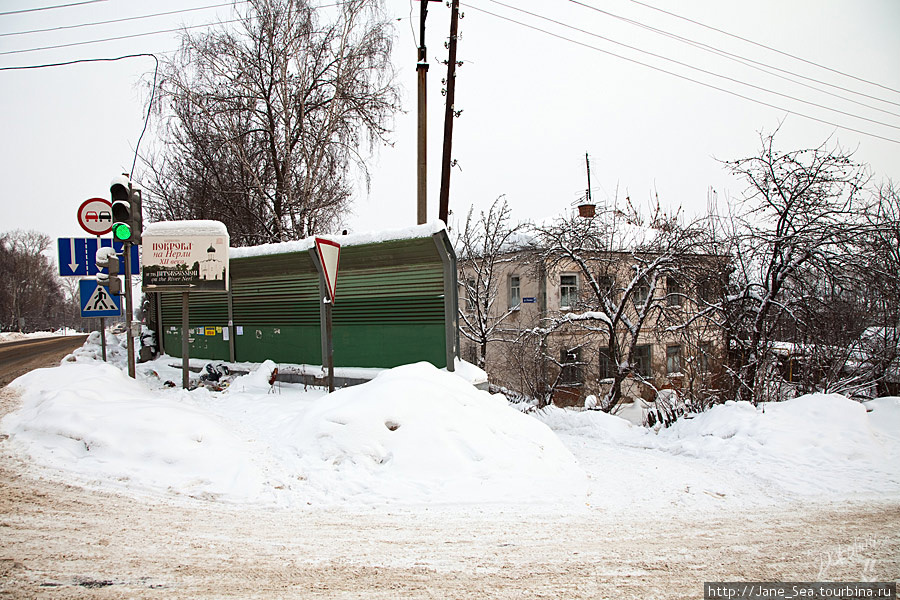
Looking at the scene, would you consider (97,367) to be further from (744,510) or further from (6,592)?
(744,510)

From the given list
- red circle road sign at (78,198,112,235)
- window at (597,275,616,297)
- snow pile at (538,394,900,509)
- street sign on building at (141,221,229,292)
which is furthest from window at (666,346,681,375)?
red circle road sign at (78,198,112,235)

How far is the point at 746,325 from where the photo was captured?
11.0m

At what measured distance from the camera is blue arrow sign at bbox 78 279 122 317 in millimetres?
10703

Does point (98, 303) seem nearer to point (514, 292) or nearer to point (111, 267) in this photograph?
point (111, 267)

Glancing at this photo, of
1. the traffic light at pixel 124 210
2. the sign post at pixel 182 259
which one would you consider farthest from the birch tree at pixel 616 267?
the traffic light at pixel 124 210

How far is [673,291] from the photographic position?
1235 cm

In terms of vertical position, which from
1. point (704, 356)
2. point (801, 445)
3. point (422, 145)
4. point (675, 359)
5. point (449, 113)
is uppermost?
point (449, 113)

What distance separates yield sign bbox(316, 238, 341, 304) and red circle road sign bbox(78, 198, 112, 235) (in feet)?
12.4

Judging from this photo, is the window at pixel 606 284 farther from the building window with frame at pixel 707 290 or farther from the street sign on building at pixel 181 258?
the street sign on building at pixel 181 258

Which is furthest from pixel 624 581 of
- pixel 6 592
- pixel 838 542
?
pixel 6 592

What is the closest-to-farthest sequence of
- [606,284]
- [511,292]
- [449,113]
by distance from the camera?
[449,113]
[606,284]
[511,292]

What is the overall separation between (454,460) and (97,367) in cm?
A: 691

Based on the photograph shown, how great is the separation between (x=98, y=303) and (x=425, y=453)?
8871mm

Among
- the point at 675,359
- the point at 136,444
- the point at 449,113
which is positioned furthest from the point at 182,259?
the point at 675,359
